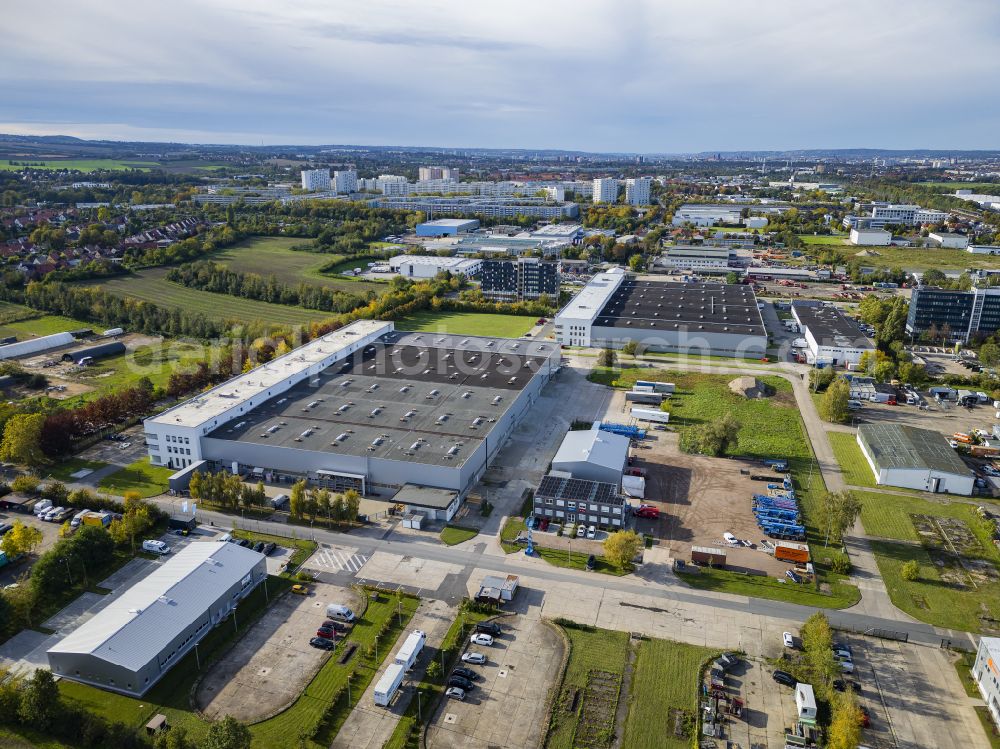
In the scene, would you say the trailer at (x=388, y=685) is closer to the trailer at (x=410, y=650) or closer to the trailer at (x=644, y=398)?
the trailer at (x=410, y=650)

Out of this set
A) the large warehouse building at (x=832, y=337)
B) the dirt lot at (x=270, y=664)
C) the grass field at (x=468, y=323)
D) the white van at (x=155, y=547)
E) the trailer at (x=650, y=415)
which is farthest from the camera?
the grass field at (x=468, y=323)

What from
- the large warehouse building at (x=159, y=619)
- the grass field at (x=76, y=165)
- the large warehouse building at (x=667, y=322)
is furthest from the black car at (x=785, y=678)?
the grass field at (x=76, y=165)

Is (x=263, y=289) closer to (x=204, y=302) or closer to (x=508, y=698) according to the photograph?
(x=204, y=302)

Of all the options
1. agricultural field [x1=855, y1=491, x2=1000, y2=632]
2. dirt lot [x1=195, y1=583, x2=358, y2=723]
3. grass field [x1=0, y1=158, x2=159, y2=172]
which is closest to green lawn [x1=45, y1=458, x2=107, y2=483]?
dirt lot [x1=195, y1=583, x2=358, y2=723]

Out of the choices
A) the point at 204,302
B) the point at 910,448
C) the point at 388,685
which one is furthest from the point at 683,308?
the point at 388,685

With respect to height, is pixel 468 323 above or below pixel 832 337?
below

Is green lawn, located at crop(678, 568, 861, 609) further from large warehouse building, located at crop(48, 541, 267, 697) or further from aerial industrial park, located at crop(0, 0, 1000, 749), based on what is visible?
large warehouse building, located at crop(48, 541, 267, 697)

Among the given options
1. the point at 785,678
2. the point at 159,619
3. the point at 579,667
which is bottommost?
the point at 579,667
